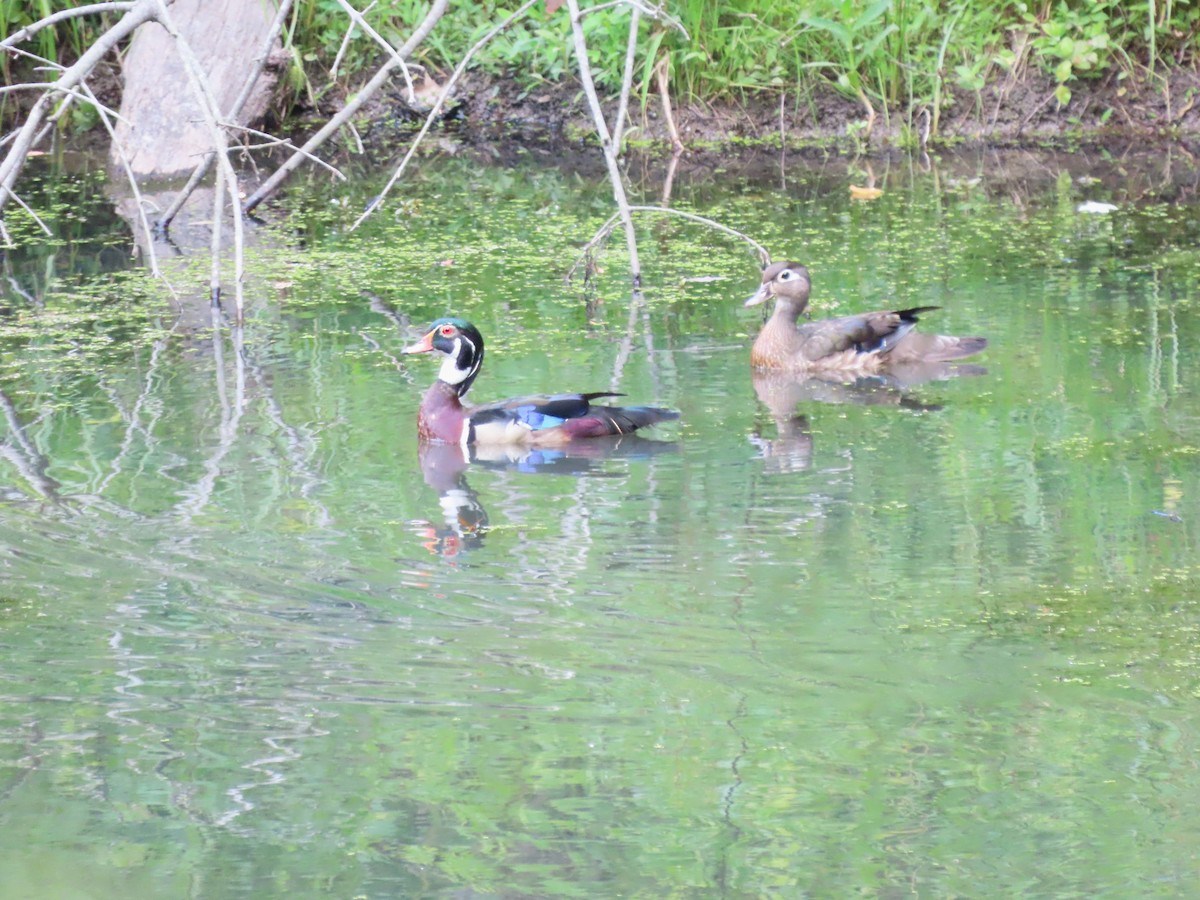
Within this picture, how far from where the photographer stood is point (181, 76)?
12.4 meters

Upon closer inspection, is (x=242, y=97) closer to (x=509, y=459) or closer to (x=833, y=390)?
(x=509, y=459)

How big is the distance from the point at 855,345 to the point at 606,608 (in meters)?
2.97

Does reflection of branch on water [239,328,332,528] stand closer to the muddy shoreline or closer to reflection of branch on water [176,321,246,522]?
reflection of branch on water [176,321,246,522]

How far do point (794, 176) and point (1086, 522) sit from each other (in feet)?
22.5

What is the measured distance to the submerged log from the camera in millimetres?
12305

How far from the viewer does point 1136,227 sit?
9.67 metres

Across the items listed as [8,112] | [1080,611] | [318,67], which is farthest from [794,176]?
[1080,611]

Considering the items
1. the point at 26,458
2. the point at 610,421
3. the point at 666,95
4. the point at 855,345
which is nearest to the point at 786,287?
the point at 855,345

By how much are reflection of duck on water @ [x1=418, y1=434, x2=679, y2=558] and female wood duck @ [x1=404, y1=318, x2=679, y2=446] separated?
36 mm

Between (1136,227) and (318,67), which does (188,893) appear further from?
(318,67)

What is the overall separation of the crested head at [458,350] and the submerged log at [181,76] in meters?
5.94

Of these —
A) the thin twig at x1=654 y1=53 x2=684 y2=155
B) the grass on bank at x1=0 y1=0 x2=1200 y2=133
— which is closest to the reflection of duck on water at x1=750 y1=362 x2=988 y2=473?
the grass on bank at x1=0 y1=0 x2=1200 y2=133

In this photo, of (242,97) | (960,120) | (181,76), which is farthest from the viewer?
(960,120)

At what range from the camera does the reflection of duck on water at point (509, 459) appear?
590 cm
